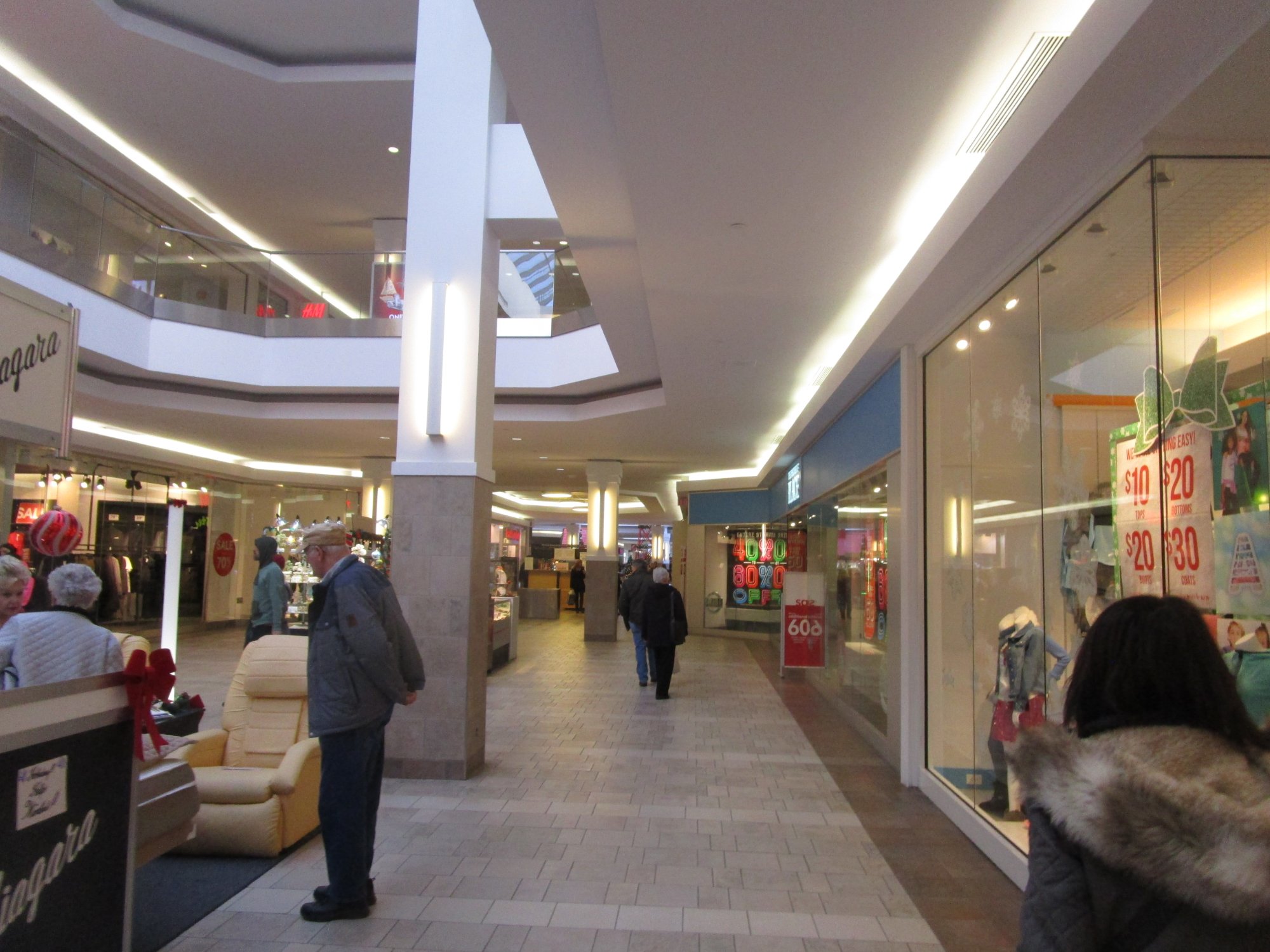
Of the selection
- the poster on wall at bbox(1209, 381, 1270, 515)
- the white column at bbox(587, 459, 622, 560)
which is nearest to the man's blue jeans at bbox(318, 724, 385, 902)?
the poster on wall at bbox(1209, 381, 1270, 515)

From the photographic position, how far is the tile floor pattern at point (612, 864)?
3.76 m

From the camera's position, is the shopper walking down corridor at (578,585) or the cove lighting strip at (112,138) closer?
the cove lighting strip at (112,138)

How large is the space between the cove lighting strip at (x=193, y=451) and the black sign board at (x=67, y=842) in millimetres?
9769

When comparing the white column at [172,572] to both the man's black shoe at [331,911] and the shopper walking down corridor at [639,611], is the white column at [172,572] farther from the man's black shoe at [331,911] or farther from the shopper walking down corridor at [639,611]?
the shopper walking down corridor at [639,611]

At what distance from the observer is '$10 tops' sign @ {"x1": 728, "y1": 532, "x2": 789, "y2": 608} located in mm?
18469

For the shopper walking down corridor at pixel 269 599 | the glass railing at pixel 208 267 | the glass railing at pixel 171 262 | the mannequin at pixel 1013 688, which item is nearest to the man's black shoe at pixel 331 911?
the mannequin at pixel 1013 688

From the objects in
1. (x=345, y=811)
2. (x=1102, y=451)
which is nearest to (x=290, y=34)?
(x=345, y=811)

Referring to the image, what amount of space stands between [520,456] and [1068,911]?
1623 centimetres

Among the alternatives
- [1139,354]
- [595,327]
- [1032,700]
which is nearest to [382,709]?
[1032,700]

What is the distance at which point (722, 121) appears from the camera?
395 cm

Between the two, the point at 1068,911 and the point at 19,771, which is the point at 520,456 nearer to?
the point at 19,771

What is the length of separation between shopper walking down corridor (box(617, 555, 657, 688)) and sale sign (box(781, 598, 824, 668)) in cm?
175

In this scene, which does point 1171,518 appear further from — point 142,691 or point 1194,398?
point 142,691

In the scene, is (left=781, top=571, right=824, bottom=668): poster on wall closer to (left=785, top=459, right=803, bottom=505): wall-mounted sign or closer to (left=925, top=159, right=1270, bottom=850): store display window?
(left=785, top=459, right=803, bottom=505): wall-mounted sign
